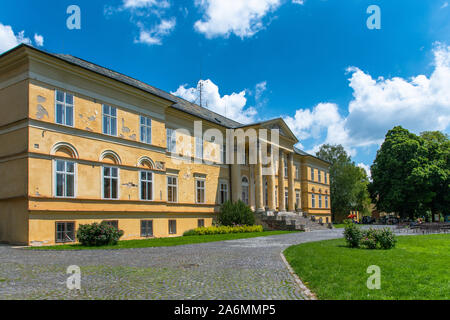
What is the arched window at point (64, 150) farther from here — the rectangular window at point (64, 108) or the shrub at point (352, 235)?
the shrub at point (352, 235)

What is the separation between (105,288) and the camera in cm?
802

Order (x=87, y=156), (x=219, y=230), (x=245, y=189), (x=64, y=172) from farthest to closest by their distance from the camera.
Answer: (x=245, y=189) → (x=219, y=230) → (x=87, y=156) → (x=64, y=172)

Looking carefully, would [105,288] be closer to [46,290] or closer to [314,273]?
[46,290]

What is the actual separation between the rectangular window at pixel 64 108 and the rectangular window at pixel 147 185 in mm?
6146

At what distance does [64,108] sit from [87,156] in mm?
2878

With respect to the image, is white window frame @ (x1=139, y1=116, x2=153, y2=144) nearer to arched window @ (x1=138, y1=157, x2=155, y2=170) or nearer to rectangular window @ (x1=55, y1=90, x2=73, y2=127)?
arched window @ (x1=138, y1=157, x2=155, y2=170)

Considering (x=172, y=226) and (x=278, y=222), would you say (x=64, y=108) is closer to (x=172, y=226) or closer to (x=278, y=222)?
(x=172, y=226)

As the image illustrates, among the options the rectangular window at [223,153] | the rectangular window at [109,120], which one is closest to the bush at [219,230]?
the rectangular window at [223,153]

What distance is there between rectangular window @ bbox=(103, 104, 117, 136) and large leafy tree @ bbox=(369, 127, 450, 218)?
1523 inches

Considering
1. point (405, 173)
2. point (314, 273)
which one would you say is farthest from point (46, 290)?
point (405, 173)

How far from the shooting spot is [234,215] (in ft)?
103

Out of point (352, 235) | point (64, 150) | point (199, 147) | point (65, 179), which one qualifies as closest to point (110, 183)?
point (65, 179)

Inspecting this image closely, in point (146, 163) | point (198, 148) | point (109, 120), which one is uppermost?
point (109, 120)
